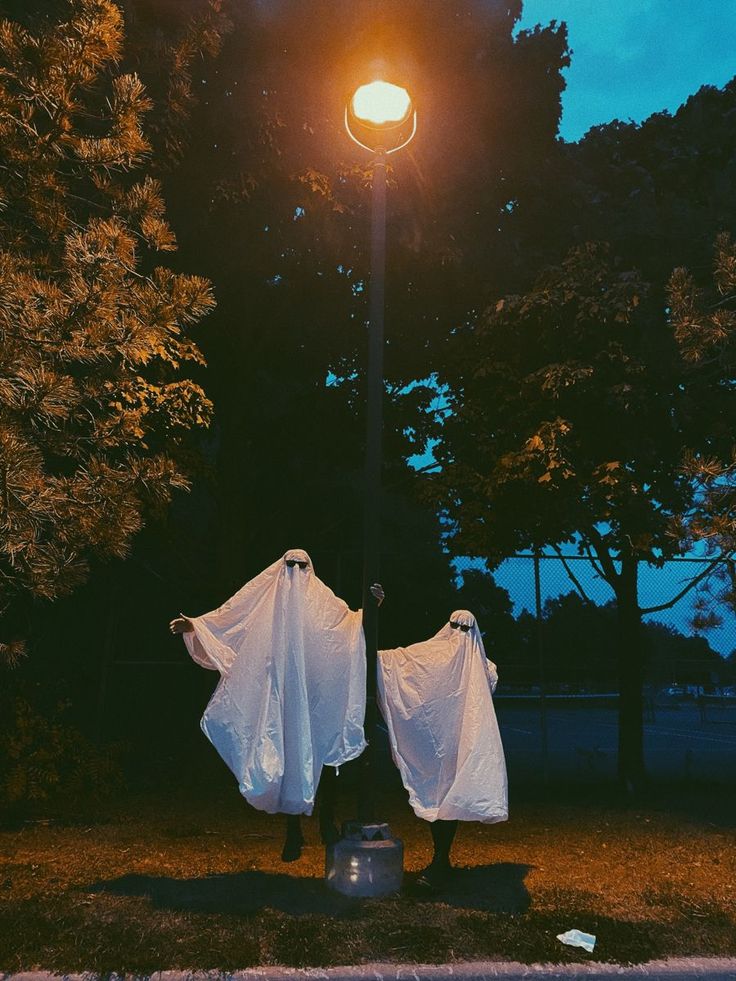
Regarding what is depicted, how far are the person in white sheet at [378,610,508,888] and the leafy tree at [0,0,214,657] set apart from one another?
7.66 feet

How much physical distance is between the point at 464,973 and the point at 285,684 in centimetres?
219

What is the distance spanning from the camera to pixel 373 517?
6.05m

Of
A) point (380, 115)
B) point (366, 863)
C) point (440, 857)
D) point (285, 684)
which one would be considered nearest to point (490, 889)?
point (440, 857)

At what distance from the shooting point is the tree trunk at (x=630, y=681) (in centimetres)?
1123

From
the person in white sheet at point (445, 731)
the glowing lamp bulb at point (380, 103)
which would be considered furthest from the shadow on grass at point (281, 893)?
the glowing lamp bulb at point (380, 103)

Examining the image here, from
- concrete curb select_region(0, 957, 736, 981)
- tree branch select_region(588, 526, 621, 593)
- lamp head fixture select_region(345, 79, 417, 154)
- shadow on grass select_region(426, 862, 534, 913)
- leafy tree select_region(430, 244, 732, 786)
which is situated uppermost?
lamp head fixture select_region(345, 79, 417, 154)

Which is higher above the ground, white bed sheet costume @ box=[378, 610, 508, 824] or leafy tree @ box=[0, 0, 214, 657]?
leafy tree @ box=[0, 0, 214, 657]

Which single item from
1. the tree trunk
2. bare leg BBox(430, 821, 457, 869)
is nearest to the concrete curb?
bare leg BBox(430, 821, 457, 869)

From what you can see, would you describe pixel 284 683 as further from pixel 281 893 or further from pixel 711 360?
pixel 711 360

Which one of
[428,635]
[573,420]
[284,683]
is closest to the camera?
[284,683]

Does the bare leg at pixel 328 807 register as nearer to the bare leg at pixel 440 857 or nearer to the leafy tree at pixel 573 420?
the bare leg at pixel 440 857

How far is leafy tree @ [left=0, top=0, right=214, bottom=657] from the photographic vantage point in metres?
5.45

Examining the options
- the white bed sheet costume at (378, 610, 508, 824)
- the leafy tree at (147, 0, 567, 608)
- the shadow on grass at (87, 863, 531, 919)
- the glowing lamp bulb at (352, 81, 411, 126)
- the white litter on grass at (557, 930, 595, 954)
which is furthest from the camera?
the leafy tree at (147, 0, 567, 608)

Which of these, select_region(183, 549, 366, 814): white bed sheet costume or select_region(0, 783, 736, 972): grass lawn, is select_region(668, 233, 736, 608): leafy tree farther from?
select_region(183, 549, 366, 814): white bed sheet costume
